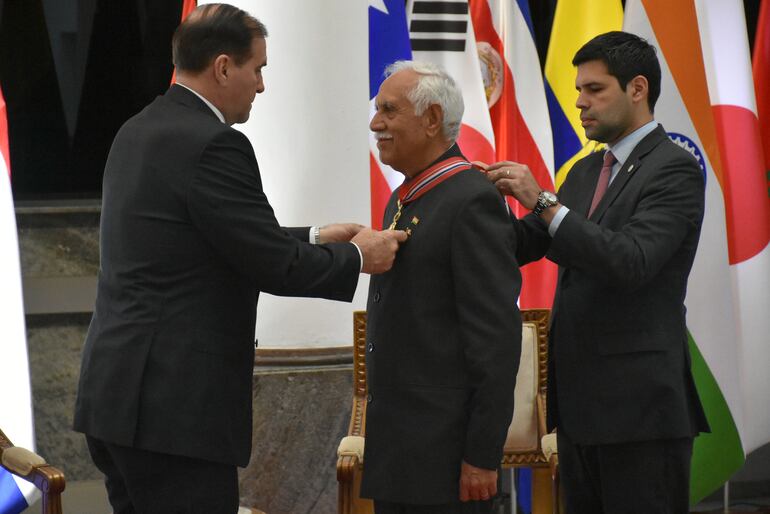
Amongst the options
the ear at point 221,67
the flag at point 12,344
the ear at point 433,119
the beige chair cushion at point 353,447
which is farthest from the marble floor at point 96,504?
the ear at point 433,119

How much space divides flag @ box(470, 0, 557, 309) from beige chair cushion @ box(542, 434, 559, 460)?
138 cm

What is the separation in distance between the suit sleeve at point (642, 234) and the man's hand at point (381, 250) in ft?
1.11

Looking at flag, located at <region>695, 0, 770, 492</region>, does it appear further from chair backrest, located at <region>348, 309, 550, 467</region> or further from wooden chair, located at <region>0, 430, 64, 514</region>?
wooden chair, located at <region>0, 430, 64, 514</region>

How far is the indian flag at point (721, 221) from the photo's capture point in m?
3.75

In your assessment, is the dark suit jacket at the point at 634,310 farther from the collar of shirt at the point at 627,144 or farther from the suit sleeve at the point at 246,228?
the suit sleeve at the point at 246,228

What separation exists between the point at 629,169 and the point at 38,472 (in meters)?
1.75

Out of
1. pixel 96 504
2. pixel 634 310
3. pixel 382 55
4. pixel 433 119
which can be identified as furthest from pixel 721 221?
pixel 96 504

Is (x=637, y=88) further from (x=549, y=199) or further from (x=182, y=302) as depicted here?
(x=182, y=302)

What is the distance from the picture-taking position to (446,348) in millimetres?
1932

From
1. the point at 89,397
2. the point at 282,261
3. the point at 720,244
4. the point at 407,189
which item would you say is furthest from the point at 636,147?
the point at 720,244

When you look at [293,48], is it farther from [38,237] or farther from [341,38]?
[38,237]

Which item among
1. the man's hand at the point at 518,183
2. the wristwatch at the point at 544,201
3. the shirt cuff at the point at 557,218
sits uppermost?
the man's hand at the point at 518,183

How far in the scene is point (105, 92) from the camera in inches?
202

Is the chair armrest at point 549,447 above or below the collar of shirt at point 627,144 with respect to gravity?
below
